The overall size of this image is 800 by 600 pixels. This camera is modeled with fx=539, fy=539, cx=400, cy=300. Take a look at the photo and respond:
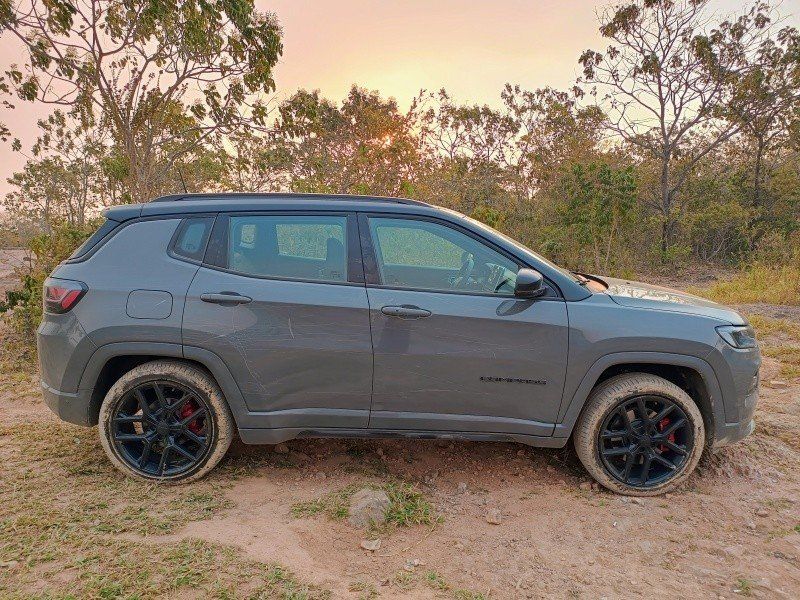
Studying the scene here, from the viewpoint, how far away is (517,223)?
52.2ft

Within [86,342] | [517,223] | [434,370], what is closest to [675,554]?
[434,370]

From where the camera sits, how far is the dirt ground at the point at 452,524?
8.06 feet

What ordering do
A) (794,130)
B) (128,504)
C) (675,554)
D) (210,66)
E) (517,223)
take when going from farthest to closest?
(517,223), (794,130), (210,66), (128,504), (675,554)

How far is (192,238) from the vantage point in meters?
3.30

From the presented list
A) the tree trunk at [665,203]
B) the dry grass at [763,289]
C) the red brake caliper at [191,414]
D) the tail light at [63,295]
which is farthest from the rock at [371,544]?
the tree trunk at [665,203]

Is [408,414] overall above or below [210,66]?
below

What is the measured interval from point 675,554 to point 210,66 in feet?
26.5

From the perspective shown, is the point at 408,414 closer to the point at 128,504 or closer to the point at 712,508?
the point at 128,504

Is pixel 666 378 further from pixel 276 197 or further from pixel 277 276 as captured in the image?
pixel 276 197

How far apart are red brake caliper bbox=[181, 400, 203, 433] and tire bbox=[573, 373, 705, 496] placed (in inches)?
92.2

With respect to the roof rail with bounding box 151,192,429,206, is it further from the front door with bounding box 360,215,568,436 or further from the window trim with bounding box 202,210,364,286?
the front door with bounding box 360,215,568,436

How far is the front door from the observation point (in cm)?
311

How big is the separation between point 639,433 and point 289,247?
2.41m

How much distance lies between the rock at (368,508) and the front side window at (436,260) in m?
1.22
